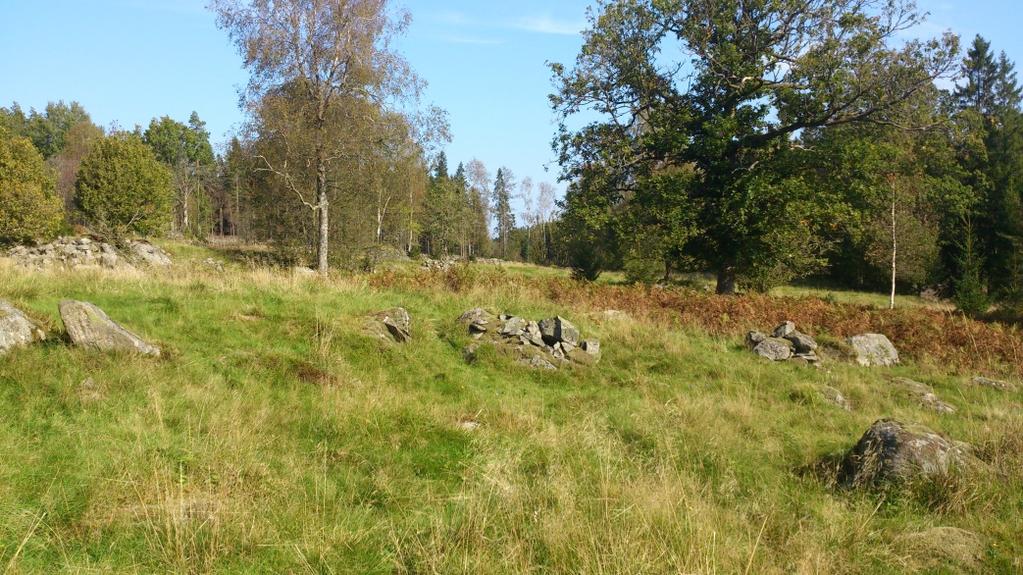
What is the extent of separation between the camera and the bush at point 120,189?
126 ft

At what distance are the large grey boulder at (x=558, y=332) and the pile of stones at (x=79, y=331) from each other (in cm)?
615

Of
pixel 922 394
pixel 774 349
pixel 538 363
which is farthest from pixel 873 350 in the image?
pixel 538 363

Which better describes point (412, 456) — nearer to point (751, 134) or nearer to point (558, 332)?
point (558, 332)

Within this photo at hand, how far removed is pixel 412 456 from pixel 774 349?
868cm

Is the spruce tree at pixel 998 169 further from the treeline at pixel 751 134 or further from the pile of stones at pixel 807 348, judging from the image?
the pile of stones at pixel 807 348

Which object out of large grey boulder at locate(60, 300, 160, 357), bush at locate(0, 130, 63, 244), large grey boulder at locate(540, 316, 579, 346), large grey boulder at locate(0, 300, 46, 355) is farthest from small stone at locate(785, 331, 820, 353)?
bush at locate(0, 130, 63, 244)

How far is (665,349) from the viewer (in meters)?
11.8

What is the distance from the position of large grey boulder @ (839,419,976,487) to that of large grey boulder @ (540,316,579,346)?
A: 17.9ft

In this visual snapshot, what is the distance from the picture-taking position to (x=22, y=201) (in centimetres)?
3161

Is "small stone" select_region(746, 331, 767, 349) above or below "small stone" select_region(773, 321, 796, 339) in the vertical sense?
below

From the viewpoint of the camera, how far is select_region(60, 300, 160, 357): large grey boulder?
285 inches

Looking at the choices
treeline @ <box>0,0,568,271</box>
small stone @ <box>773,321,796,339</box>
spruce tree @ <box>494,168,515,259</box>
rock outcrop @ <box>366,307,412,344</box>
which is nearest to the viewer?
rock outcrop @ <box>366,307,412,344</box>

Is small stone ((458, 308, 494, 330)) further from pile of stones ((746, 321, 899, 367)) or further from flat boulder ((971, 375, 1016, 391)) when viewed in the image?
flat boulder ((971, 375, 1016, 391))

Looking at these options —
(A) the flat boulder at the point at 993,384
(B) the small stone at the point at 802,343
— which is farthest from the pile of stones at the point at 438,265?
(A) the flat boulder at the point at 993,384
